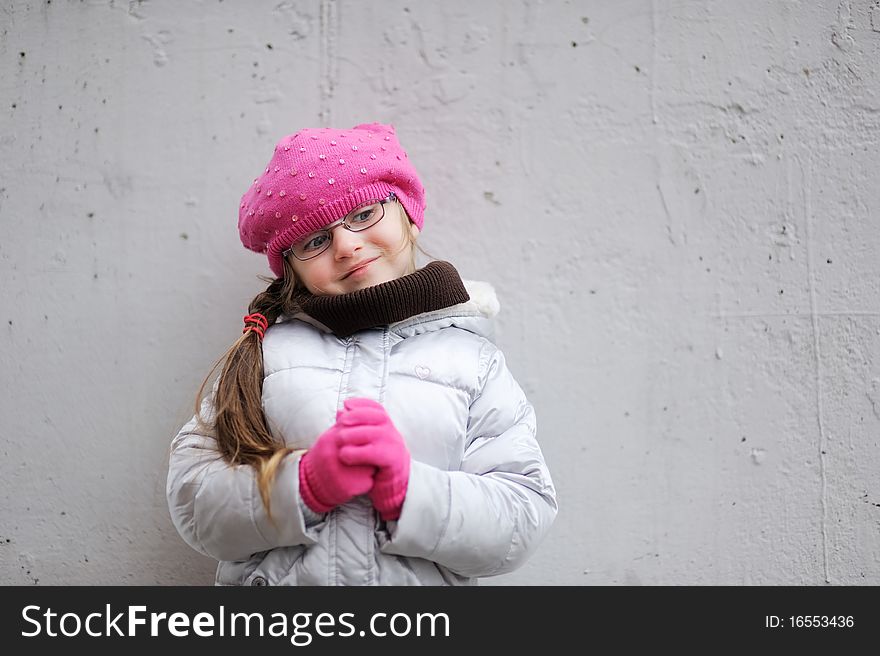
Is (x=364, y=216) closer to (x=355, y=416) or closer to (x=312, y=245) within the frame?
(x=312, y=245)

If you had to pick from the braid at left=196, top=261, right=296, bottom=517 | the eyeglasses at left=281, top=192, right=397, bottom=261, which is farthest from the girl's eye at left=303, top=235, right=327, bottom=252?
the braid at left=196, top=261, right=296, bottom=517

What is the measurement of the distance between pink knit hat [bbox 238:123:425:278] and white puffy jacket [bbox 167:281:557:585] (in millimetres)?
175

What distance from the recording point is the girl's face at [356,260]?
4.03ft

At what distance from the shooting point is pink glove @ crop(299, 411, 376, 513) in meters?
1.04

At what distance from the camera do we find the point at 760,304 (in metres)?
1.56

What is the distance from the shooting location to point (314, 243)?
4.15ft

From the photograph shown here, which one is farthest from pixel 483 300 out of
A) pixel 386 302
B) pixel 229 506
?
pixel 229 506

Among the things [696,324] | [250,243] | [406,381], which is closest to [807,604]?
[696,324]

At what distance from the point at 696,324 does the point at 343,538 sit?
897 millimetres

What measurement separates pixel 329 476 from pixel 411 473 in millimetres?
121

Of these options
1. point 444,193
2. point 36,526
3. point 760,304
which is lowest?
point 36,526

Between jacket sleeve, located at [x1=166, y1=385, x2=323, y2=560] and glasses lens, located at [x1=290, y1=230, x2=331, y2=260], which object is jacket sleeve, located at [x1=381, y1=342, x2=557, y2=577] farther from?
glasses lens, located at [x1=290, y1=230, x2=331, y2=260]

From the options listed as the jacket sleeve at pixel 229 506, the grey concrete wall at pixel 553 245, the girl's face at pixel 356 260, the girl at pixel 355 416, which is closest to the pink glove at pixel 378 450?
the girl at pixel 355 416

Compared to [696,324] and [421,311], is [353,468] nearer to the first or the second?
[421,311]
